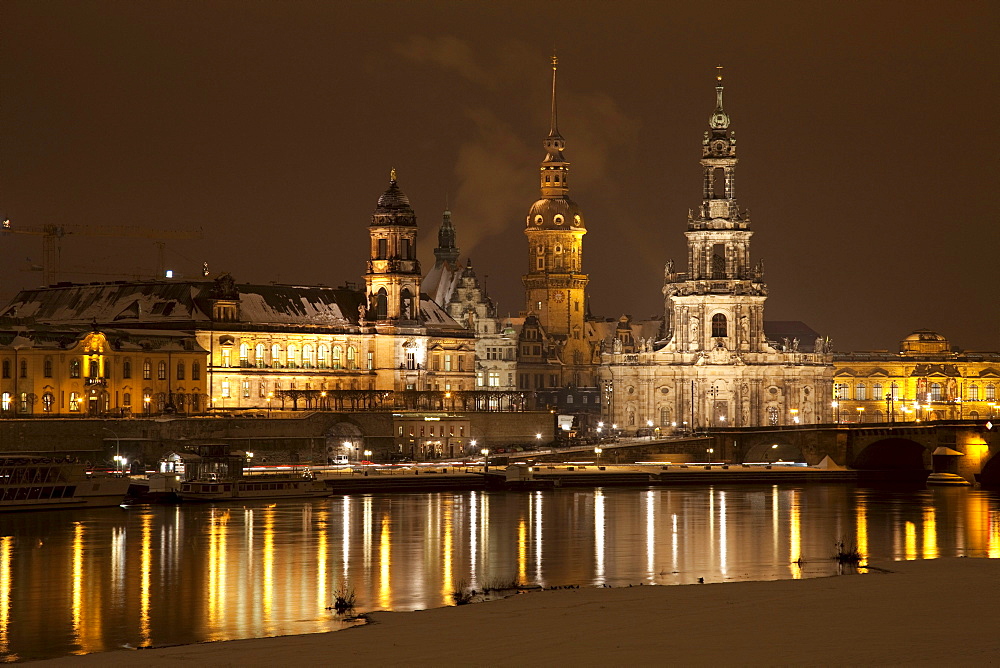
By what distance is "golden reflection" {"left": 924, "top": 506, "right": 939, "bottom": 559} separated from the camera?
80000 millimetres

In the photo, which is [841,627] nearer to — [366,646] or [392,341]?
[366,646]

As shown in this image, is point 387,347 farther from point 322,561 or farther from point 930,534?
point 322,561

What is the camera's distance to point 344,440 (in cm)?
14162

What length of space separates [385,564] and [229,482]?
3844 centimetres

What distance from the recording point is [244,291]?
15712cm

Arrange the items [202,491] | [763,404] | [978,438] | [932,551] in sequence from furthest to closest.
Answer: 1. [763,404]
2. [978,438]
3. [202,491]
4. [932,551]

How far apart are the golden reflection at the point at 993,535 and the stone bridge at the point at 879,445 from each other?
2932 cm

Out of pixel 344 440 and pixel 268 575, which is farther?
pixel 344 440

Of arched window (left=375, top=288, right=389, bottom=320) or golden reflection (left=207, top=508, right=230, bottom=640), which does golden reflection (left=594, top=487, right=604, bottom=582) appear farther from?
arched window (left=375, top=288, right=389, bottom=320)

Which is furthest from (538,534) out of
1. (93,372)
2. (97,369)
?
(97,369)

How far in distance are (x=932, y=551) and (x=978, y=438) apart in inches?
2253

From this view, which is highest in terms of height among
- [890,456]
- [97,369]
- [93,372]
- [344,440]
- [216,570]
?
[97,369]

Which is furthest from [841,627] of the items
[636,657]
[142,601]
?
[142,601]

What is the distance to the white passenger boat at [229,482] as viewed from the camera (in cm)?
11062
